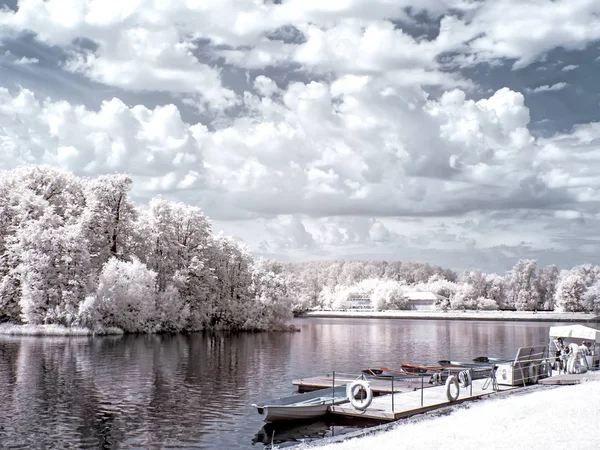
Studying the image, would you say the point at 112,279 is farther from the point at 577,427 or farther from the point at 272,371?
the point at 577,427

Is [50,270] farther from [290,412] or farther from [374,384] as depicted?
[290,412]

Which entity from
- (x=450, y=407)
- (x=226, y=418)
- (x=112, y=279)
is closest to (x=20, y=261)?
(x=112, y=279)

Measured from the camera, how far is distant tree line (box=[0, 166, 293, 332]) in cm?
8588

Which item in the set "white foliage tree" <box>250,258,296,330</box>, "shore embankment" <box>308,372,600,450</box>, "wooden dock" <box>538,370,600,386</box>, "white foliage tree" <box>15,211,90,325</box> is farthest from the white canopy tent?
"white foliage tree" <box>250,258,296,330</box>

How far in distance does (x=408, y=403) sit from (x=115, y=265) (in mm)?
64738

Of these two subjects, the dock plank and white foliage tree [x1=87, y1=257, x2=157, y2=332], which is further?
white foliage tree [x1=87, y1=257, x2=157, y2=332]

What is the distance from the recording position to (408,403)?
3381 cm

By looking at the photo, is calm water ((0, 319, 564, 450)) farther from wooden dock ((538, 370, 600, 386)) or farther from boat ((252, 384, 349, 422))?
wooden dock ((538, 370, 600, 386))

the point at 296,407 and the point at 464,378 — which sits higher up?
the point at 464,378

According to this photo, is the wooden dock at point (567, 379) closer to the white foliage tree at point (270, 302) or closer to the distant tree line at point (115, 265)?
the distant tree line at point (115, 265)

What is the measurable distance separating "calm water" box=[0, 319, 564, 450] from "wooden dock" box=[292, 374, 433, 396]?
149 cm

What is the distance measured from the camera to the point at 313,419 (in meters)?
33.3

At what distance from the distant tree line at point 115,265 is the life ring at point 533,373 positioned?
6153 centimetres

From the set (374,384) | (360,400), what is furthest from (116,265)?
(360,400)
